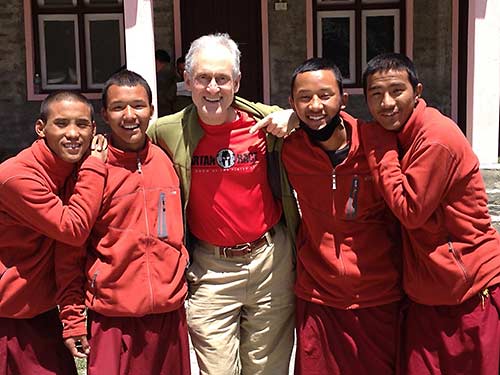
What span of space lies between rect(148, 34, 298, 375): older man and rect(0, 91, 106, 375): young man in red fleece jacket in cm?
44

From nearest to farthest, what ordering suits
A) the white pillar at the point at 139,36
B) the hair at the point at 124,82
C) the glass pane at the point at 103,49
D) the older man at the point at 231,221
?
1. the hair at the point at 124,82
2. the older man at the point at 231,221
3. the white pillar at the point at 139,36
4. the glass pane at the point at 103,49

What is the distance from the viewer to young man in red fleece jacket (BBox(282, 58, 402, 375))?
294 cm

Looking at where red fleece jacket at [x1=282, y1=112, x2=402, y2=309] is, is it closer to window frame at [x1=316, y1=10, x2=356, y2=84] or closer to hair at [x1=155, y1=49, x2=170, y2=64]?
hair at [x1=155, y1=49, x2=170, y2=64]

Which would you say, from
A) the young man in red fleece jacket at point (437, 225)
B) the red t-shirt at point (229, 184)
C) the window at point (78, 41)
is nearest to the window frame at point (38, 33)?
the window at point (78, 41)

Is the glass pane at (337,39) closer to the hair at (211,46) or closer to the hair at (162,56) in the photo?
the hair at (162,56)

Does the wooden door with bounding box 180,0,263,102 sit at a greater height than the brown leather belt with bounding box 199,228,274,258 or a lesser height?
greater

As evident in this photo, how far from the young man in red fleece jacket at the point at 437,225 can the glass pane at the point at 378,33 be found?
8583 mm

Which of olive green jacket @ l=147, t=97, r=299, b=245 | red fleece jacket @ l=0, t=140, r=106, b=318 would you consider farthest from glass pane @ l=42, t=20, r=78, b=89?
red fleece jacket @ l=0, t=140, r=106, b=318

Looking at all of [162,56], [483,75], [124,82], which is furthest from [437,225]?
[162,56]

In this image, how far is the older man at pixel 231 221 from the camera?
10.2 ft

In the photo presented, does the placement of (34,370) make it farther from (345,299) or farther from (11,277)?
(345,299)

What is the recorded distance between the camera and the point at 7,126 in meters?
11.0

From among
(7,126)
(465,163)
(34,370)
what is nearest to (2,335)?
(34,370)

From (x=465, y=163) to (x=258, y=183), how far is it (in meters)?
0.86
